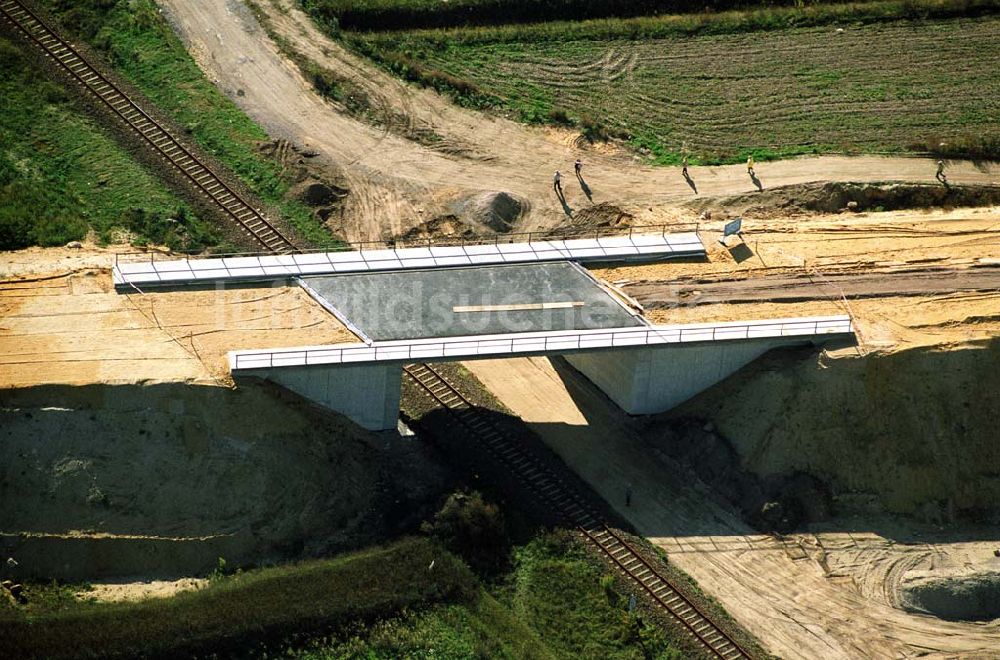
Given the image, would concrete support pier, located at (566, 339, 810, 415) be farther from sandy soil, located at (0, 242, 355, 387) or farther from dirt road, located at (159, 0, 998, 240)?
sandy soil, located at (0, 242, 355, 387)

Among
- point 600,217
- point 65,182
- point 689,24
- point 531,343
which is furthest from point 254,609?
point 689,24

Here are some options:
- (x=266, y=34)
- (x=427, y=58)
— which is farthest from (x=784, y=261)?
(x=266, y=34)

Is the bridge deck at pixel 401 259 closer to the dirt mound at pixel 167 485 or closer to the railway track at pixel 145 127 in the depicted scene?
the railway track at pixel 145 127

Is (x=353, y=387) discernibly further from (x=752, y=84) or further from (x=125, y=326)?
(x=752, y=84)

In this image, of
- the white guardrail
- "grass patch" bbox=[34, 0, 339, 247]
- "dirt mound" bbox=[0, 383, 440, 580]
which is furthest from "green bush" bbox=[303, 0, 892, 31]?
"dirt mound" bbox=[0, 383, 440, 580]

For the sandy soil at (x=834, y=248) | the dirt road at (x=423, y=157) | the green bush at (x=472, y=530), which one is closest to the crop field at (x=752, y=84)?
the dirt road at (x=423, y=157)
